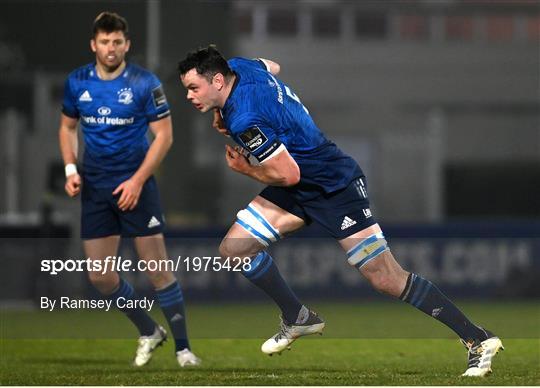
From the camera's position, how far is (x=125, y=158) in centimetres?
869

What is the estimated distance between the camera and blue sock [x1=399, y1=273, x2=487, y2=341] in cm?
756

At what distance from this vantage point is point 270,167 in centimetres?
722

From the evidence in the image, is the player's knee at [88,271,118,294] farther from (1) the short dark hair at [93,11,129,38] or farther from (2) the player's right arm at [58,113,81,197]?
(1) the short dark hair at [93,11,129,38]

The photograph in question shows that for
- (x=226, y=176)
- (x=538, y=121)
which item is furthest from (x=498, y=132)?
(x=226, y=176)

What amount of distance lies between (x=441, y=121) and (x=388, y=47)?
4.45 ft

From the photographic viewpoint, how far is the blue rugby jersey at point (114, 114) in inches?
339

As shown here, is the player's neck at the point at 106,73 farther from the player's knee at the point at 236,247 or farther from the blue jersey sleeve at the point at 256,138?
the blue jersey sleeve at the point at 256,138

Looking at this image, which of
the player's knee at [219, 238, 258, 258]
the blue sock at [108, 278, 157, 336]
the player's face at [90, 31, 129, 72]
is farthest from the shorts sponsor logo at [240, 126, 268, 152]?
the blue sock at [108, 278, 157, 336]

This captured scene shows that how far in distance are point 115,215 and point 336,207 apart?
1.82 metres

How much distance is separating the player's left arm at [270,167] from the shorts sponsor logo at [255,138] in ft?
0.27

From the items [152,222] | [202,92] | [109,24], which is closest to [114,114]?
[109,24]

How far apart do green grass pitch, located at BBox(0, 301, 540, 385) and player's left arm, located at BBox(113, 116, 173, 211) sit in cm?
106

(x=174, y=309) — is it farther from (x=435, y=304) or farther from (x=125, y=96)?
(x=435, y=304)

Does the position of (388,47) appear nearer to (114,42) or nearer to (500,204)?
(500,204)
